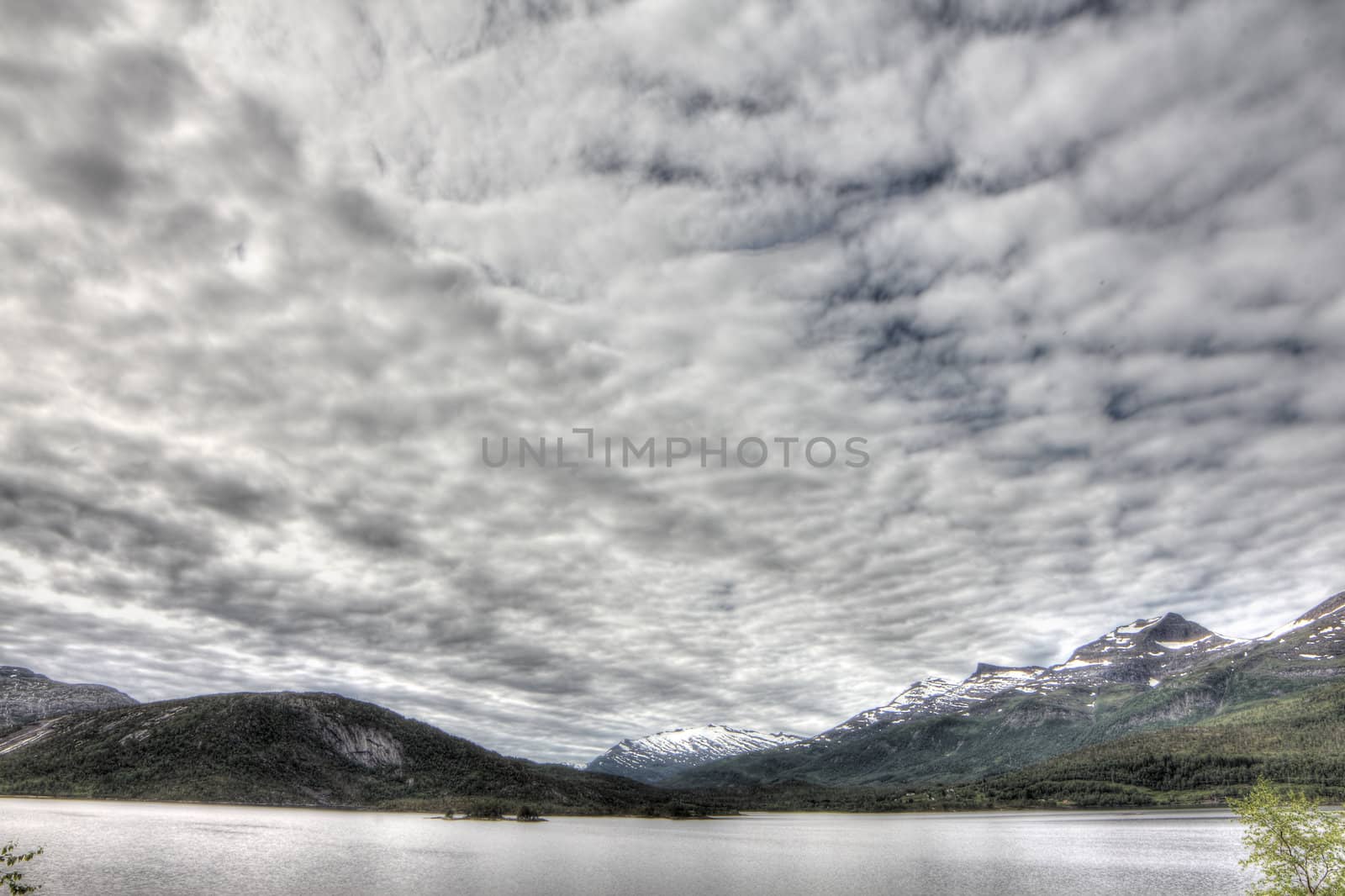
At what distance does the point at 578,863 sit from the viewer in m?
117

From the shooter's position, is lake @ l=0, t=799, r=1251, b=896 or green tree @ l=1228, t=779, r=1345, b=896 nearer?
green tree @ l=1228, t=779, r=1345, b=896

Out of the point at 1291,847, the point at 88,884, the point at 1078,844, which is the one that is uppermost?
the point at 1291,847

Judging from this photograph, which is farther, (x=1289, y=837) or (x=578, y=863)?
(x=578, y=863)

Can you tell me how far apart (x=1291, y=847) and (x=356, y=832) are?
204 m

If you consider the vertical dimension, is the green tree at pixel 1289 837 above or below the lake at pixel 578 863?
above

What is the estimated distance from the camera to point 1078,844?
554 feet

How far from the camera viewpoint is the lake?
85.4 meters

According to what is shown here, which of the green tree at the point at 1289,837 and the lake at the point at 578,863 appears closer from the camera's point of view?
the green tree at the point at 1289,837

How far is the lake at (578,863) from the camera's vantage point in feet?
280

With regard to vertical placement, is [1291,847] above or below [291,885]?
above

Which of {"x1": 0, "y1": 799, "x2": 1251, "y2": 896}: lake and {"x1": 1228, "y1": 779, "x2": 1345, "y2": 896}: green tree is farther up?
{"x1": 1228, "y1": 779, "x2": 1345, "y2": 896}: green tree

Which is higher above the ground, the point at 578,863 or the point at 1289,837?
the point at 1289,837

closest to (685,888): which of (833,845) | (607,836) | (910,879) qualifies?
(910,879)

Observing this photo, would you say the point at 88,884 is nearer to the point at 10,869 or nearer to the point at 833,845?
the point at 10,869
